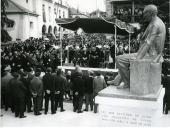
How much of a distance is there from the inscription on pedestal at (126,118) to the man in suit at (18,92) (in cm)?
504

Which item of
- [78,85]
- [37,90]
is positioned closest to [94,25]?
[78,85]

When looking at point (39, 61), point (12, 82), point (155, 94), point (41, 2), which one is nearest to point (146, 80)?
point (155, 94)

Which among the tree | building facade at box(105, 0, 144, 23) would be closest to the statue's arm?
the tree

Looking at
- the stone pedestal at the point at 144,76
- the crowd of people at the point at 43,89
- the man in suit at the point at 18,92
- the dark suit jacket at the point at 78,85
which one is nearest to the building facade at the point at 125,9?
the crowd of people at the point at 43,89

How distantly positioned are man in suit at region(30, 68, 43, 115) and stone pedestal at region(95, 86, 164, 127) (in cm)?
506

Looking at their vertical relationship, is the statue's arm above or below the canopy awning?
below

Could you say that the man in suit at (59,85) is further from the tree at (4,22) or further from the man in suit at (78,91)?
the tree at (4,22)

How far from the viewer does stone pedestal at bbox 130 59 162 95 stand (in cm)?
681

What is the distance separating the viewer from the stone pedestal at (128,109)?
6789 mm

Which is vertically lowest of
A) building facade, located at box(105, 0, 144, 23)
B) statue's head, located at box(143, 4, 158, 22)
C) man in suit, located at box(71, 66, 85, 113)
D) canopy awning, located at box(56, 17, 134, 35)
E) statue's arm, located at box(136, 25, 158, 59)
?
man in suit, located at box(71, 66, 85, 113)

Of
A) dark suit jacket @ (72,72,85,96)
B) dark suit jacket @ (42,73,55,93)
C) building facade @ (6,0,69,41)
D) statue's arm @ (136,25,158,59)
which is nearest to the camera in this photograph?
statue's arm @ (136,25,158,59)

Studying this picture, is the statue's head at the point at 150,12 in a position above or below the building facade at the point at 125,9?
below

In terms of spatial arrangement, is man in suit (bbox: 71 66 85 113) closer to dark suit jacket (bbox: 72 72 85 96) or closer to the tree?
dark suit jacket (bbox: 72 72 85 96)

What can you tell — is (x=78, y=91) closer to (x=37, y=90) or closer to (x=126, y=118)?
(x=37, y=90)
